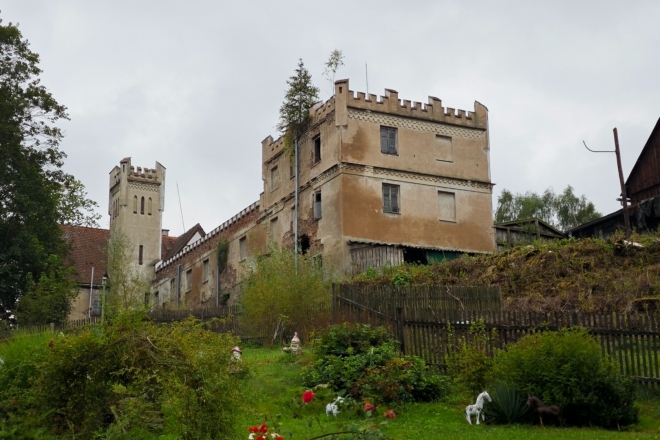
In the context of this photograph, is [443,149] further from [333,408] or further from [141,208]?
[141,208]

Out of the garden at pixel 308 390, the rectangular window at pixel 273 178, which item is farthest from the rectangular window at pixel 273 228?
the garden at pixel 308 390

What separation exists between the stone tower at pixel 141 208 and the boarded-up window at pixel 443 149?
90.0 ft

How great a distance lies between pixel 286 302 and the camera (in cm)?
2541

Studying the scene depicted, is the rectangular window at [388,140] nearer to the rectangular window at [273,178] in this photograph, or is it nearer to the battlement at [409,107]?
the battlement at [409,107]

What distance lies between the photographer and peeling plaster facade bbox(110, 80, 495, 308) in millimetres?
37375

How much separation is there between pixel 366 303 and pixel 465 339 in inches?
153

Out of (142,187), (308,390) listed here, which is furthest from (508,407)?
(142,187)

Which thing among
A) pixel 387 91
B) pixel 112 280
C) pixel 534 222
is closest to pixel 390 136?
pixel 387 91

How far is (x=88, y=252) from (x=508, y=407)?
52806 millimetres

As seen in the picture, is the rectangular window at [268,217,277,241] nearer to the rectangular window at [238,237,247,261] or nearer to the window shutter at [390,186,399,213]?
the rectangular window at [238,237,247,261]

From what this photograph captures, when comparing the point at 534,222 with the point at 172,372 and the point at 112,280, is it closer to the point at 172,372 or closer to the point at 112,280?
the point at 112,280

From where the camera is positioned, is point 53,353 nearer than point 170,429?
Yes

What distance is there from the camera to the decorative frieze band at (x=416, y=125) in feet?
127

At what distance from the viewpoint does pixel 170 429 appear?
1368 centimetres
